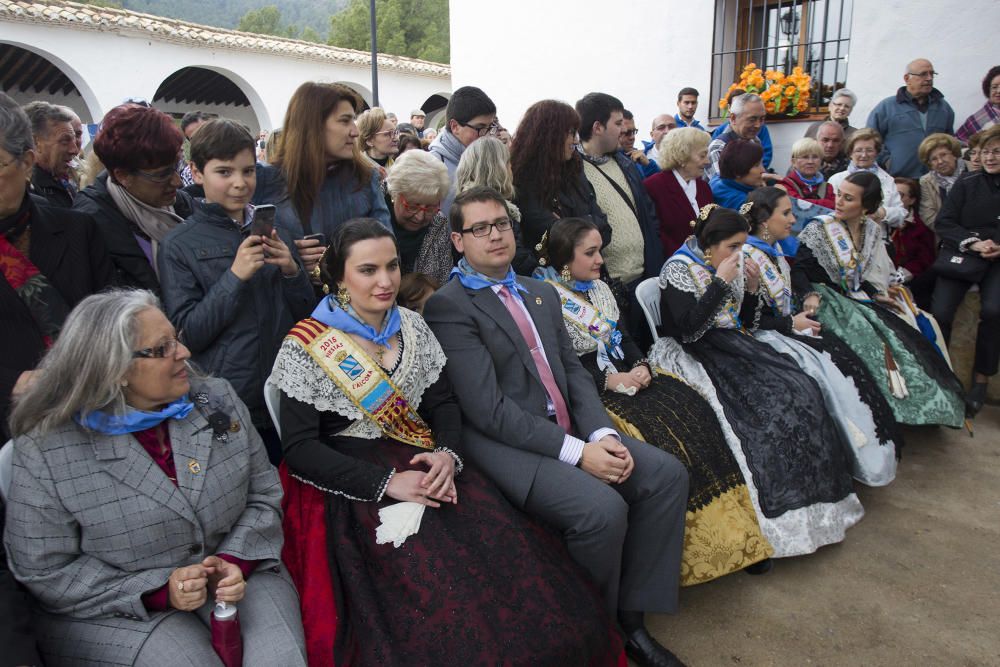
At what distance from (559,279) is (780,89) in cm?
553

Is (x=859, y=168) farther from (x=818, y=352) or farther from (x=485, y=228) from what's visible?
(x=485, y=228)

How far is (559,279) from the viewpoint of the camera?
11.2 feet

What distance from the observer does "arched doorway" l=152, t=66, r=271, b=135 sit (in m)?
17.6

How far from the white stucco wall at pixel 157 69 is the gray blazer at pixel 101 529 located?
10287 mm

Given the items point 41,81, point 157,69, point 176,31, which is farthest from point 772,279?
point 41,81

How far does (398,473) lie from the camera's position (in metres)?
2.27

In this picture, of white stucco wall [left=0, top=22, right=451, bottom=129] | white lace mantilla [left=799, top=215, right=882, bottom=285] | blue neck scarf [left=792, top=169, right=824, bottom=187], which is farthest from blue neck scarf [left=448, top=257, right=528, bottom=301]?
white stucco wall [left=0, top=22, right=451, bottom=129]

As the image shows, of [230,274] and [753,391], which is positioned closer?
[230,274]

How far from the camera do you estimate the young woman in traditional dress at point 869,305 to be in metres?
4.23

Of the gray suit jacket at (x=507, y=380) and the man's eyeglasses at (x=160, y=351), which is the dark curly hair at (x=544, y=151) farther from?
the man's eyeglasses at (x=160, y=351)

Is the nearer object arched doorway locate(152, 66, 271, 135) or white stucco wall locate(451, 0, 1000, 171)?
white stucco wall locate(451, 0, 1000, 171)

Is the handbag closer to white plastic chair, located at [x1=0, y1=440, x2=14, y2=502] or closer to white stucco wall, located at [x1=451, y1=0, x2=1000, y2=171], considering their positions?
white stucco wall, located at [x1=451, y1=0, x2=1000, y2=171]

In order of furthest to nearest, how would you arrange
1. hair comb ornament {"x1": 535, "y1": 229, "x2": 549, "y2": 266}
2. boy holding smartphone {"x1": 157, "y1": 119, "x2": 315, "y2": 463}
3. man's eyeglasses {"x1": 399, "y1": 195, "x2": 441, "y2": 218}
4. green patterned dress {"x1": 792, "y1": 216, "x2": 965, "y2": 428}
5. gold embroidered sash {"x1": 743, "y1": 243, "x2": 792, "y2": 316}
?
green patterned dress {"x1": 792, "y1": 216, "x2": 965, "y2": 428} → gold embroidered sash {"x1": 743, "y1": 243, "x2": 792, "y2": 316} → hair comb ornament {"x1": 535, "y1": 229, "x2": 549, "y2": 266} → man's eyeglasses {"x1": 399, "y1": 195, "x2": 441, "y2": 218} → boy holding smartphone {"x1": 157, "y1": 119, "x2": 315, "y2": 463}

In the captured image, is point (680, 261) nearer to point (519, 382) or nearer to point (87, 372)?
point (519, 382)
